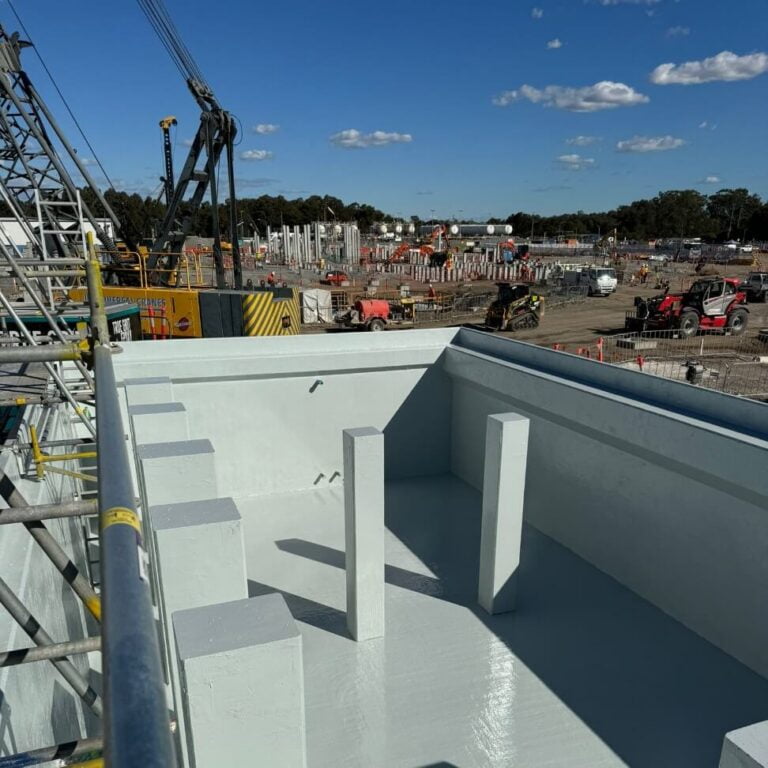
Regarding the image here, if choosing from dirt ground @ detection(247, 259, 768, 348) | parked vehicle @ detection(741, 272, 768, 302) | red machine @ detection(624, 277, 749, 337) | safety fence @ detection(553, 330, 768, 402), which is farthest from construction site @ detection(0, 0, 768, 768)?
parked vehicle @ detection(741, 272, 768, 302)

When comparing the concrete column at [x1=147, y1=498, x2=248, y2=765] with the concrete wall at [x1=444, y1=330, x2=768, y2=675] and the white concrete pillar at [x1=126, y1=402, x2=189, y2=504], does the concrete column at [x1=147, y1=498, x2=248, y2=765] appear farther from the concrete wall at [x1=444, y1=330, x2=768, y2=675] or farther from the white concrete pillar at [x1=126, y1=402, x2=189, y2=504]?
the concrete wall at [x1=444, y1=330, x2=768, y2=675]

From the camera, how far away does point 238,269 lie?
17.9 m

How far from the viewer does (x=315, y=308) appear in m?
26.5

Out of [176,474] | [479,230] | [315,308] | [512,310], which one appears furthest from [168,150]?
[479,230]

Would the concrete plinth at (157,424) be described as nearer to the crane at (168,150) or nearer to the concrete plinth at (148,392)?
the concrete plinth at (148,392)

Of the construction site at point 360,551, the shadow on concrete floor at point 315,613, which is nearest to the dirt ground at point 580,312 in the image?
the construction site at point 360,551

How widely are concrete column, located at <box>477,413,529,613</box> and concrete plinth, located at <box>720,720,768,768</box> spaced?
3.98 meters

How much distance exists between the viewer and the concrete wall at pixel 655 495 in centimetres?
572

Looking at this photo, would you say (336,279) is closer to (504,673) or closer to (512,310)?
(512,310)

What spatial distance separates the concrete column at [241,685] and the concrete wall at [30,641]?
83 centimetres

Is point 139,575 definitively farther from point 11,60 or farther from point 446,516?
point 11,60

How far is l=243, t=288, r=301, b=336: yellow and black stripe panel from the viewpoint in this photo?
14141mm

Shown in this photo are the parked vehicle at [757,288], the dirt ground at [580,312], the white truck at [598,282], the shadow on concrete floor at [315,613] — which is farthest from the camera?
the white truck at [598,282]

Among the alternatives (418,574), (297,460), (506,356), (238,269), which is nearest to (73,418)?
(297,460)
